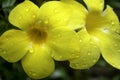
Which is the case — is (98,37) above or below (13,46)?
below

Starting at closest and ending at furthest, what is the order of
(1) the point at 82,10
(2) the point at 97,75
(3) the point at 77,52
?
(3) the point at 77,52 → (1) the point at 82,10 → (2) the point at 97,75

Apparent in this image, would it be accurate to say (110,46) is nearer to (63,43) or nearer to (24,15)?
(63,43)

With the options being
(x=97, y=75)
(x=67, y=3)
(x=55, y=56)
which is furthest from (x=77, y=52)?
(x=97, y=75)

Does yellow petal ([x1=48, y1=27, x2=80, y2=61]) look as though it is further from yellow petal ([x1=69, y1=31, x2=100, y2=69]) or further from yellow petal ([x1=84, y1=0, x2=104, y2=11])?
yellow petal ([x1=84, y1=0, x2=104, y2=11])

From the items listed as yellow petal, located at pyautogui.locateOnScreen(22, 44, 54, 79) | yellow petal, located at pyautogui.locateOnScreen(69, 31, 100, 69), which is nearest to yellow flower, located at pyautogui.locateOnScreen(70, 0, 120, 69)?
yellow petal, located at pyautogui.locateOnScreen(69, 31, 100, 69)

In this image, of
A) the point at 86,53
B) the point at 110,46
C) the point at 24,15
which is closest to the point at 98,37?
the point at 110,46

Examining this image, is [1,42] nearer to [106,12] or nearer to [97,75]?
[106,12]
